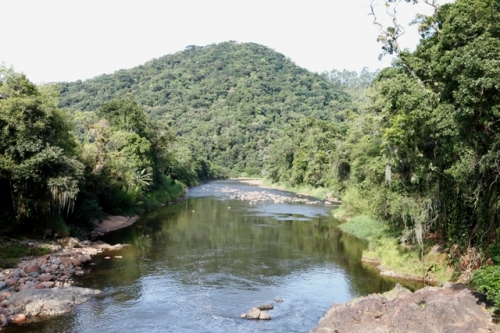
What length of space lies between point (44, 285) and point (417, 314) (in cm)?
1721

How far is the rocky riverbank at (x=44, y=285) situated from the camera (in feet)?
59.9

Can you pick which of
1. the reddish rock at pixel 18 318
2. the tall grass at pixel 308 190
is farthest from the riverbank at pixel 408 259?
the tall grass at pixel 308 190

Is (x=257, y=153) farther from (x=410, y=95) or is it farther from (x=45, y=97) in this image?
(x=410, y=95)

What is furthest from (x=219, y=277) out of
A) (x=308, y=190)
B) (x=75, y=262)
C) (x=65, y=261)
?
(x=308, y=190)

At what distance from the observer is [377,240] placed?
28.7 meters

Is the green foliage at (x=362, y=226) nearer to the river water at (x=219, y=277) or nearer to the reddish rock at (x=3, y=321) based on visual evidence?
the river water at (x=219, y=277)

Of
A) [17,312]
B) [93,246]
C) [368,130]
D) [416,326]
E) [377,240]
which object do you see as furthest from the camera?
[368,130]

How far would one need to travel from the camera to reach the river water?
17812 millimetres

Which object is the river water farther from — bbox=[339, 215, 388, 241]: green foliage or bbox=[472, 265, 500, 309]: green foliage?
bbox=[472, 265, 500, 309]: green foliage

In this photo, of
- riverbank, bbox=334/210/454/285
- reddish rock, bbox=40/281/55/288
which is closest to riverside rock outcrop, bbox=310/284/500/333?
riverbank, bbox=334/210/454/285

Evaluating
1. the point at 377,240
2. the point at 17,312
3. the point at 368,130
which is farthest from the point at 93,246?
the point at 368,130

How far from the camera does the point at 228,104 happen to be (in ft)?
559

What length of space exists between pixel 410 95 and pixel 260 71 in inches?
7212

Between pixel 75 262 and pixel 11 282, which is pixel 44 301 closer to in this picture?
pixel 11 282
